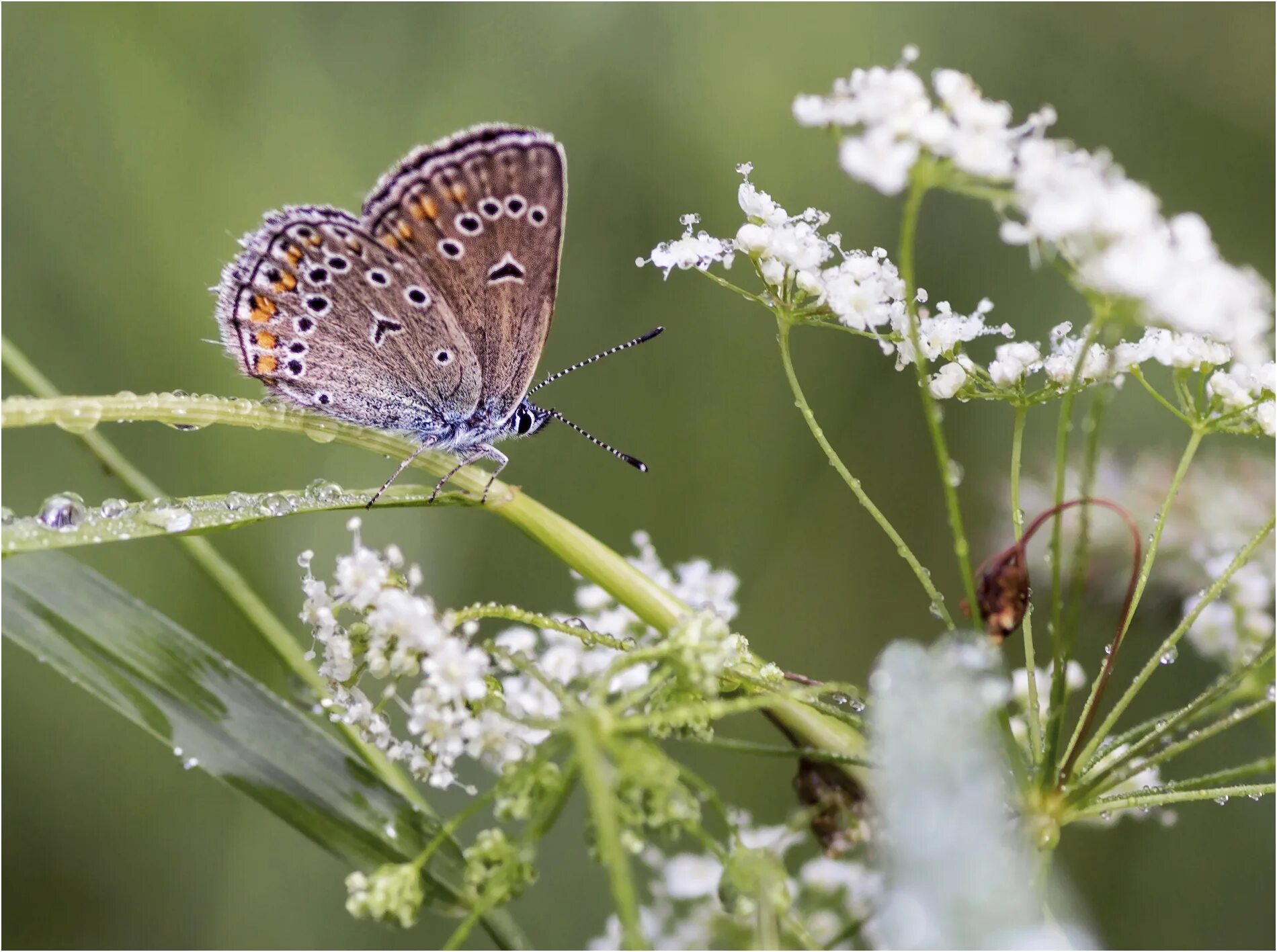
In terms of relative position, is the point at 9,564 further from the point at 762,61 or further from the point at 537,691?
the point at 762,61

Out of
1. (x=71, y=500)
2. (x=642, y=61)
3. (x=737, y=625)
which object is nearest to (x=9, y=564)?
(x=71, y=500)

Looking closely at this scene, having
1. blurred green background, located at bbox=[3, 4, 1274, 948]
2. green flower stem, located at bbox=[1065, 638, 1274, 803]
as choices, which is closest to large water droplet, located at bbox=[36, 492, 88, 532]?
green flower stem, located at bbox=[1065, 638, 1274, 803]

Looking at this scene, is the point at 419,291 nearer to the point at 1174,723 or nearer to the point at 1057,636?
the point at 1057,636

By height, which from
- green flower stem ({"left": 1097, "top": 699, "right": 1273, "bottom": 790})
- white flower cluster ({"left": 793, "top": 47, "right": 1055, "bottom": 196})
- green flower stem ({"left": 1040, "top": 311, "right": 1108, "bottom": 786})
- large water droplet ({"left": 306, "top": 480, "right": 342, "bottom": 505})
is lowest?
green flower stem ({"left": 1097, "top": 699, "right": 1273, "bottom": 790})

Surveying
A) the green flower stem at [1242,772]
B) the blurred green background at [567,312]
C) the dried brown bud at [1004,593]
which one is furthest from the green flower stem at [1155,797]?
the blurred green background at [567,312]

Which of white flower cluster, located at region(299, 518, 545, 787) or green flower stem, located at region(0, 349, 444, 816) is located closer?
white flower cluster, located at region(299, 518, 545, 787)

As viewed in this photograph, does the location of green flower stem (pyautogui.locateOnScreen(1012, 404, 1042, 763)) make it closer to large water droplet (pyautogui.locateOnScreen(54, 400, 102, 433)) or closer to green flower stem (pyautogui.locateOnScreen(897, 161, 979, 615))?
green flower stem (pyautogui.locateOnScreen(897, 161, 979, 615))
